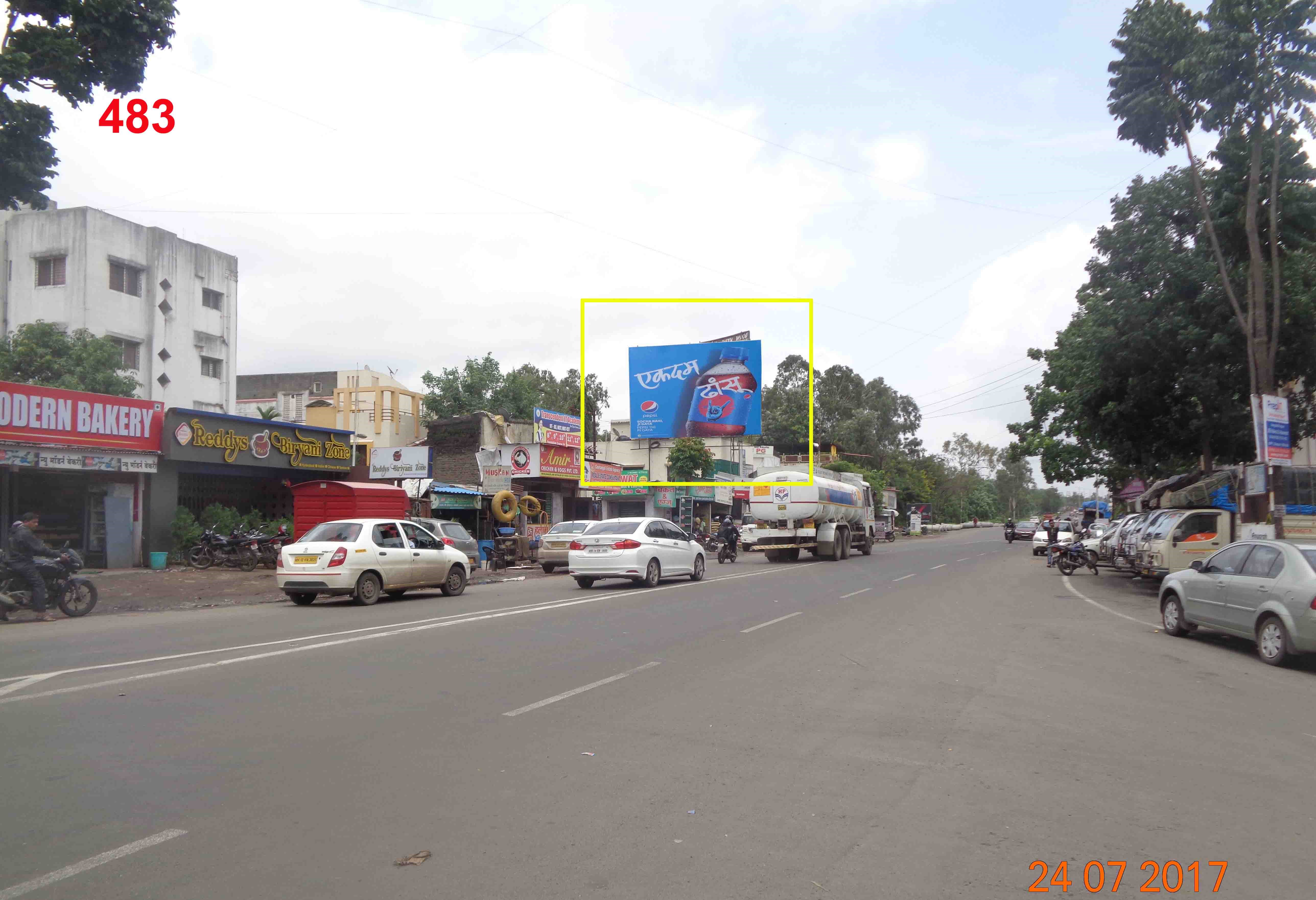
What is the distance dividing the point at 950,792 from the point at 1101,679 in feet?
16.2

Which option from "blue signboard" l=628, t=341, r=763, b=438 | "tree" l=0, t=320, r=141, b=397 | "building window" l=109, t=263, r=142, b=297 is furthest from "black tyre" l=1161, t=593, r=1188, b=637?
"building window" l=109, t=263, r=142, b=297

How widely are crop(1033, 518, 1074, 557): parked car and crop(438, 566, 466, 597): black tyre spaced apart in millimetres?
20493

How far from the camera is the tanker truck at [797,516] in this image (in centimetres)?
3186

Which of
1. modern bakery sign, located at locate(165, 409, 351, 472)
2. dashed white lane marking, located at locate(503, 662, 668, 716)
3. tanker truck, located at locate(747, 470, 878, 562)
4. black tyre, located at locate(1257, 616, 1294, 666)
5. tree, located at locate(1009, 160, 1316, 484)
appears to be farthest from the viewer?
tanker truck, located at locate(747, 470, 878, 562)

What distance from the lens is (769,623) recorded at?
1387 centimetres

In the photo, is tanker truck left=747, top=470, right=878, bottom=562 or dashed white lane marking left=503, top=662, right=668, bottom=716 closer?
dashed white lane marking left=503, top=662, right=668, bottom=716

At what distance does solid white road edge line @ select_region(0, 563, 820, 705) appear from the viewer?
8.22 m

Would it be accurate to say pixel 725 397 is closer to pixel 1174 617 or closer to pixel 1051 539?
pixel 1051 539

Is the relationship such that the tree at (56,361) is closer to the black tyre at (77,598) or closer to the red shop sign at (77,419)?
the red shop sign at (77,419)

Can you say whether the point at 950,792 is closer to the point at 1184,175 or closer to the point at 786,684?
the point at 786,684

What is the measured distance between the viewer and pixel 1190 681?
970 cm

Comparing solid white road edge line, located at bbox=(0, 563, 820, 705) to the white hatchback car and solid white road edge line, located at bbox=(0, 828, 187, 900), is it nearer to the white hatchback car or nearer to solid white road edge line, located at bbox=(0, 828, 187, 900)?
the white hatchback car
